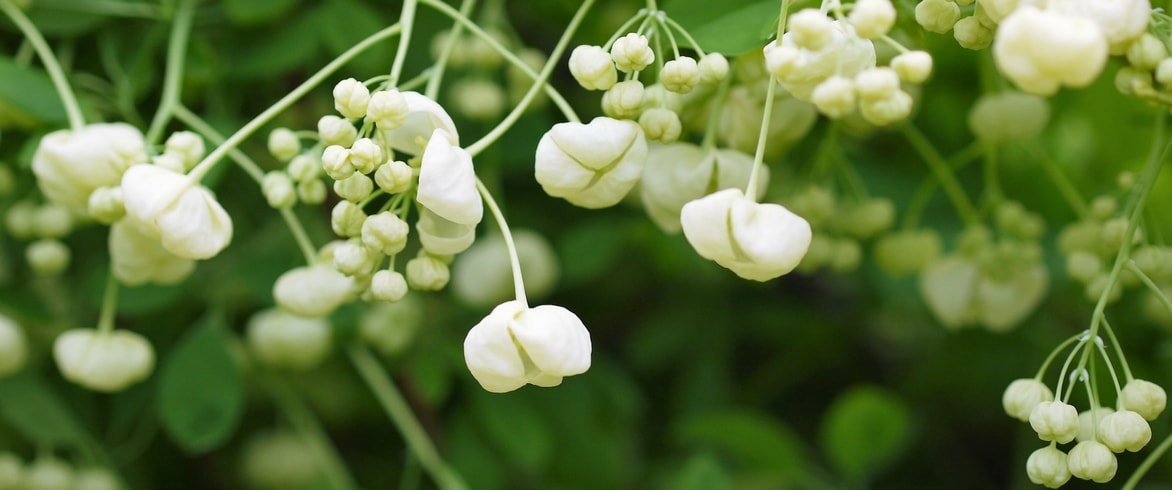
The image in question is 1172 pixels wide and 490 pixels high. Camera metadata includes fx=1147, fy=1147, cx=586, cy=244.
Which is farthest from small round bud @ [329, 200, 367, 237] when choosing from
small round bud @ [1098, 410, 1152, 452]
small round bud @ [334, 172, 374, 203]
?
small round bud @ [1098, 410, 1152, 452]

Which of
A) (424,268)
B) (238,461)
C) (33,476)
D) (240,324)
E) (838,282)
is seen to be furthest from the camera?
(838,282)

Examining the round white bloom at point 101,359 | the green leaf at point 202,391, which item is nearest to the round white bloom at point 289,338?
the green leaf at point 202,391

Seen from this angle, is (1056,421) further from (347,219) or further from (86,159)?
(86,159)

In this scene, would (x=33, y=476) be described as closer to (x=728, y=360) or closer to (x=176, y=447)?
(x=176, y=447)

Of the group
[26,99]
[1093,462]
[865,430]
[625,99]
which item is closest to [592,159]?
[625,99]

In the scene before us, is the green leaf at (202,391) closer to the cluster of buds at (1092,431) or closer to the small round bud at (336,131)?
the small round bud at (336,131)

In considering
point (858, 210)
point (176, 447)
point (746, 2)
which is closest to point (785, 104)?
point (746, 2)
